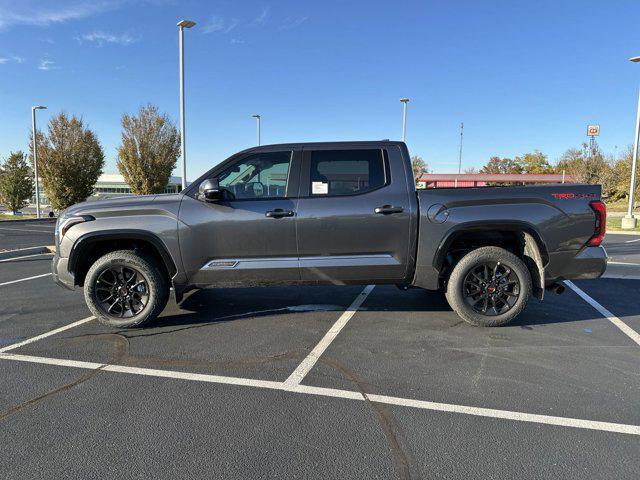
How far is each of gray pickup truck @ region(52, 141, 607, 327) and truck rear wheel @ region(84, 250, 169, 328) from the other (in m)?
0.01

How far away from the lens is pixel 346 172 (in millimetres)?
4523

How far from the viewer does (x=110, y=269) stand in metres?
4.52

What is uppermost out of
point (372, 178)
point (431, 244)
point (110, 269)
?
point (372, 178)

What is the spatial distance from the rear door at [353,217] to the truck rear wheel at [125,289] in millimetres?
1627

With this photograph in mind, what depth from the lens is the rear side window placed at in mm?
4461

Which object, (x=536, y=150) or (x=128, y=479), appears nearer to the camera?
(x=128, y=479)

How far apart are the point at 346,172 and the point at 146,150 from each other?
1088 inches

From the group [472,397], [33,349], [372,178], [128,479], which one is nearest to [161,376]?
[128,479]

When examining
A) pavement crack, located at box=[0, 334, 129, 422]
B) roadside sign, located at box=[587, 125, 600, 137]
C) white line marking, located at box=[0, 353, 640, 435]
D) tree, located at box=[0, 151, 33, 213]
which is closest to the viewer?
white line marking, located at box=[0, 353, 640, 435]

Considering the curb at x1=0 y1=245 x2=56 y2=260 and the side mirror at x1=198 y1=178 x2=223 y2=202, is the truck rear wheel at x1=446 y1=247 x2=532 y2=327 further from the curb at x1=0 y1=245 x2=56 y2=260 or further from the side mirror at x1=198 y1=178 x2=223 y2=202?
the curb at x1=0 y1=245 x2=56 y2=260

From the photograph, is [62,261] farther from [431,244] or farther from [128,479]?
[431,244]

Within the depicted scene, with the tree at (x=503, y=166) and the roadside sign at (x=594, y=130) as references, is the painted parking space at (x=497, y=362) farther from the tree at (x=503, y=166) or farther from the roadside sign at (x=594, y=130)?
the tree at (x=503, y=166)

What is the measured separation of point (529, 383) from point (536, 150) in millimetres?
85550

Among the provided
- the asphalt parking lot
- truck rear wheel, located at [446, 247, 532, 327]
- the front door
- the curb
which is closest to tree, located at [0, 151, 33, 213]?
the curb
